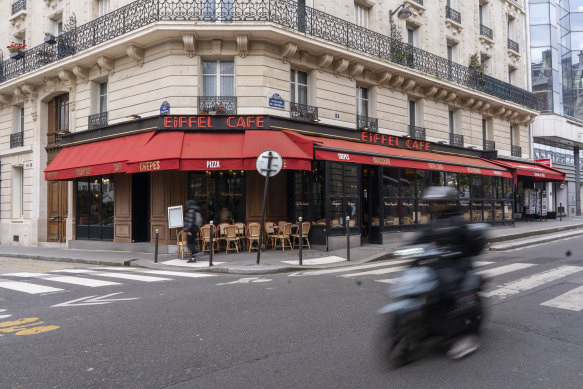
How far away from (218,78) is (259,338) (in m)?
10.6

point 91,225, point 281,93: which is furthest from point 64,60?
→ point 281,93

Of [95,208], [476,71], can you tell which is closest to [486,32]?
[476,71]

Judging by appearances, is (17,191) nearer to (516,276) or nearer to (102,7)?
(102,7)

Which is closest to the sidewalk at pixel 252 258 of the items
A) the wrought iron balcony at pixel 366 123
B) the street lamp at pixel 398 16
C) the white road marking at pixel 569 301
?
the wrought iron balcony at pixel 366 123

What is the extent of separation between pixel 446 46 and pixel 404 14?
4.14 metres

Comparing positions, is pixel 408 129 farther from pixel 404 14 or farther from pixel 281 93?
pixel 281 93

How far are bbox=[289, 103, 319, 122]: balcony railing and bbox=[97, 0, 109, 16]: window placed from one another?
27.7 feet

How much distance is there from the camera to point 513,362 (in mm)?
3531

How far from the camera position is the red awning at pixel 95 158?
12520mm

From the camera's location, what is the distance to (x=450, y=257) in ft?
12.3

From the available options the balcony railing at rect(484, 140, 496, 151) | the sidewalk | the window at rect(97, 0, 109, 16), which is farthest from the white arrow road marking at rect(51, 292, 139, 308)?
the balcony railing at rect(484, 140, 496, 151)

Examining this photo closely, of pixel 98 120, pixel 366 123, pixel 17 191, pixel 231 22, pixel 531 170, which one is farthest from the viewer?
pixel 531 170

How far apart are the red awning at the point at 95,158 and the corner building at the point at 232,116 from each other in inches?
2.5

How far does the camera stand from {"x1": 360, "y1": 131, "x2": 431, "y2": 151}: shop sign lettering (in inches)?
591
